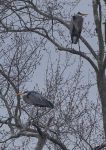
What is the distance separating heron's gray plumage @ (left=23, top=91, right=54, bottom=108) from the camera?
11047 mm

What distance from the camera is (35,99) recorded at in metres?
11.2

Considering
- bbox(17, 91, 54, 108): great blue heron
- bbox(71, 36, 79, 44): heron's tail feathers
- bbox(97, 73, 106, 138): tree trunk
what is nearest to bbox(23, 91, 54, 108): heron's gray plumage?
bbox(17, 91, 54, 108): great blue heron

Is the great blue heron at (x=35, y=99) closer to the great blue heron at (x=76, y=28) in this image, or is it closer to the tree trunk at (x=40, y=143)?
the tree trunk at (x=40, y=143)

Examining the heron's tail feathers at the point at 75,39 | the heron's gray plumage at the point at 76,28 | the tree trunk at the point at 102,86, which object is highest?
the heron's gray plumage at the point at 76,28

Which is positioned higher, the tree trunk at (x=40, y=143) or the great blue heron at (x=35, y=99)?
the great blue heron at (x=35, y=99)

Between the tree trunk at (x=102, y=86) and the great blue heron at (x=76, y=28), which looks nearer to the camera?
the great blue heron at (x=76, y=28)

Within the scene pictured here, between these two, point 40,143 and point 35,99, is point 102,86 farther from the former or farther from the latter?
point 40,143

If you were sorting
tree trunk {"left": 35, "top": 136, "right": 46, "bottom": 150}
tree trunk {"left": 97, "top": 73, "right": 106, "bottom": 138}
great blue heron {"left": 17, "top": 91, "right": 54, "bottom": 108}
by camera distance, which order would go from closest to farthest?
tree trunk {"left": 35, "top": 136, "right": 46, "bottom": 150} → great blue heron {"left": 17, "top": 91, "right": 54, "bottom": 108} → tree trunk {"left": 97, "top": 73, "right": 106, "bottom": 138}

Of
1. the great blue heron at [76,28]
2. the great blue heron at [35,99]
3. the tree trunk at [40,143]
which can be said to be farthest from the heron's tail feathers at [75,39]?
the tree trunk at [40,143]

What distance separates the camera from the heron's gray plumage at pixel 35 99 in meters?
11.0

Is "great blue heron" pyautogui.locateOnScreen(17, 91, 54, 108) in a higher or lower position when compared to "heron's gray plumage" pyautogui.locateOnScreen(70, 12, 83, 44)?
lower

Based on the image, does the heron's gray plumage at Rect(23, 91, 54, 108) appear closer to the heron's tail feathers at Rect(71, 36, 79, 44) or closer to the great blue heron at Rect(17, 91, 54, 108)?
the great blue heron at Rect(17, 91, 54, 108)

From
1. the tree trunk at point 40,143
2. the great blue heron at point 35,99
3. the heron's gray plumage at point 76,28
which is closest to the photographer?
the tree trunk at point 40,143

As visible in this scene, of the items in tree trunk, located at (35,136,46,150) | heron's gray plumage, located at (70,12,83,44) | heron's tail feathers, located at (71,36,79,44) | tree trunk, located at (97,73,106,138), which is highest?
heron's gray plumage, located at (70,12,83,44)
